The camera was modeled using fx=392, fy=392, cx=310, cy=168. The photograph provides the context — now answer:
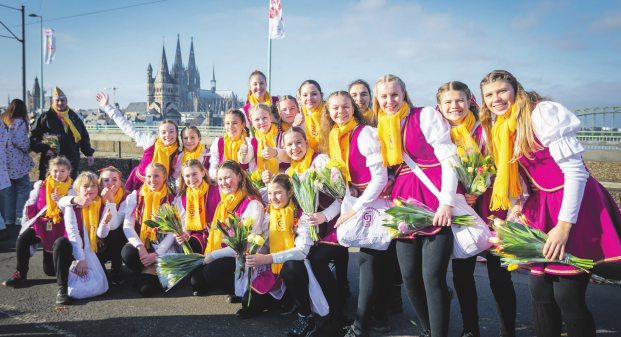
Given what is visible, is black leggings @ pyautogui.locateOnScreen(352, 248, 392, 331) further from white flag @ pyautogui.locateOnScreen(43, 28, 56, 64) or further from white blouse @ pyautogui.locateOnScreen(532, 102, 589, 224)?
white flag @ pyautogui.locateOnScreen(43, 28, 56, 64)

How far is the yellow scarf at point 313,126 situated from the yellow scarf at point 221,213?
2.70ft

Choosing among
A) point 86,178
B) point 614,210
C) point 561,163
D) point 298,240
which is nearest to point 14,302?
point 86,178

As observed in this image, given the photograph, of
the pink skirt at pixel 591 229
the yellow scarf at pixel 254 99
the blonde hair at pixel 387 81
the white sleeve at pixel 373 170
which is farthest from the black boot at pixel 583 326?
the yellow scarf at pixel 254 99

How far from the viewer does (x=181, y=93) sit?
133625 millimetres

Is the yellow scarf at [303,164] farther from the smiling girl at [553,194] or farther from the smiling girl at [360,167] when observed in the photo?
the smiling girl at [553,194]

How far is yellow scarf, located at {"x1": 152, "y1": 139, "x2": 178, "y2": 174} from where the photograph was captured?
15.9ft

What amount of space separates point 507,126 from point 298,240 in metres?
1.78

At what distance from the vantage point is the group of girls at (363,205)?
7.37 ft

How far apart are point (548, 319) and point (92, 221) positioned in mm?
4088

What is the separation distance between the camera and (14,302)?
3.71 meters

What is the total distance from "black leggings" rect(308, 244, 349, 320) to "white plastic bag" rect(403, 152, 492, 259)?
99 centimetres

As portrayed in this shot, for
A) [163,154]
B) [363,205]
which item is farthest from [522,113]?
[163,154]

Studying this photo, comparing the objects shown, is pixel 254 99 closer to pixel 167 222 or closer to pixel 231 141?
pixel 231 141

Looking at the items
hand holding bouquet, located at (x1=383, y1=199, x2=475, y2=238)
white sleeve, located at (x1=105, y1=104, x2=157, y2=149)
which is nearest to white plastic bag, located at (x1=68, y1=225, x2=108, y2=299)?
white sleeve, located at (x1=105, y1=104, x2=157, y2=149)
